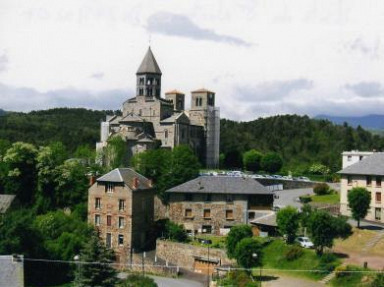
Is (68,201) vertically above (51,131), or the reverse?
(51,131)

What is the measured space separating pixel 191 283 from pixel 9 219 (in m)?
15.7

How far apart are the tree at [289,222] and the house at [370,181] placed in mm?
9557

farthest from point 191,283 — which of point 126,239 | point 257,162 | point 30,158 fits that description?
point 257,162

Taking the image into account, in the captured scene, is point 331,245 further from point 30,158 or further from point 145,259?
point 30,158

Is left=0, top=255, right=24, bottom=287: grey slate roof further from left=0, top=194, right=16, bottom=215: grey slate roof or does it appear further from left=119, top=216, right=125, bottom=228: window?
left=0, top=194, right=16, bottom=215: grey slate roof

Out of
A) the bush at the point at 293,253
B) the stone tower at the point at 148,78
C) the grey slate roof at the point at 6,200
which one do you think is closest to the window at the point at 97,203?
the grey slate roof at the point at 6,200

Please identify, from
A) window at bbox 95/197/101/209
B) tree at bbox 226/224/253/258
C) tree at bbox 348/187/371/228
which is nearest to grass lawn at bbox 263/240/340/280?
tree at bbox 226/224/253/258

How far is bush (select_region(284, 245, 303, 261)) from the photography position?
47.6m

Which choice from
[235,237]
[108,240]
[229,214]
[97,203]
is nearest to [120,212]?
[97,203]

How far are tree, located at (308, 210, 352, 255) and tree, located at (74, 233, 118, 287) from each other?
16185 millimetres

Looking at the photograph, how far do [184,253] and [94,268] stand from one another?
17.4 metres

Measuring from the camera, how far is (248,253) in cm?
4675

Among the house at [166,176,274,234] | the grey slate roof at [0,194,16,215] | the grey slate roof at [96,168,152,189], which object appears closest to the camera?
the house at [166,176,274,234]

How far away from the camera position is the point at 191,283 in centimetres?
5019
